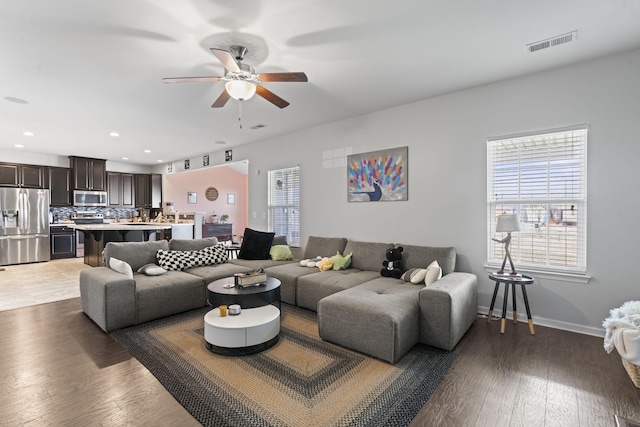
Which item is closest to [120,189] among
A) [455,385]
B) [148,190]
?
[148,190]

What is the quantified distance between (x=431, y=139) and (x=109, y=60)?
3.60m

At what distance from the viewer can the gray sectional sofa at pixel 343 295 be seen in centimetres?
260

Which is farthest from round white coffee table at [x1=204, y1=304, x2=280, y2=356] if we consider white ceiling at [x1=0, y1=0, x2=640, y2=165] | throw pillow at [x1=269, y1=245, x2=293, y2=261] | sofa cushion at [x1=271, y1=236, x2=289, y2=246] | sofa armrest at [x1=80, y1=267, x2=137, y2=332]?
sofa cushion at [x1=271, y1=236, x2=289, y2=246]

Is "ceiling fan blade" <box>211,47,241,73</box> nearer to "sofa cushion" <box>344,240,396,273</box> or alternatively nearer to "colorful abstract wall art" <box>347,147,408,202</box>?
"colorful abstract wall art" <box>347,147,408,202</box>

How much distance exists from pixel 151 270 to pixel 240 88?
2529 millimetres

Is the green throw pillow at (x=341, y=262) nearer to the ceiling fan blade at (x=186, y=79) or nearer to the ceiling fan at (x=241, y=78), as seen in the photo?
the ceiling fan at (x=241, y=78)

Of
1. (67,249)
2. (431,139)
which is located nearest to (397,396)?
(431,139)

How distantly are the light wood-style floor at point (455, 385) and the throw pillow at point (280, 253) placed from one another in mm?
2468

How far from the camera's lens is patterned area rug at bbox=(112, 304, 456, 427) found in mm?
1861

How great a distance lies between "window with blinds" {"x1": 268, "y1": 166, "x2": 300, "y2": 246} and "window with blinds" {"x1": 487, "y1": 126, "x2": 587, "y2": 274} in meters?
3.16

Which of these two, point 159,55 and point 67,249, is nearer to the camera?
point 159,55

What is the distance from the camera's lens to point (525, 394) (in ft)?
6.82

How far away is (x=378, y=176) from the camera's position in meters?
4.45

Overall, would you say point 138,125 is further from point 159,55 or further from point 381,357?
point 381,357
